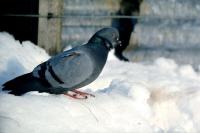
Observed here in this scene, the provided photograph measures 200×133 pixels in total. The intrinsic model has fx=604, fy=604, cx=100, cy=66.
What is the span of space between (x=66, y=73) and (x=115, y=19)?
231 centimetres

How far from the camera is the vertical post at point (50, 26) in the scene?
20.5ft

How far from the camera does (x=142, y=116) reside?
4.85m

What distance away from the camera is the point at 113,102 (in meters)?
4.70

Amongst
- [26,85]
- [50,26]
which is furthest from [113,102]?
[50,26]

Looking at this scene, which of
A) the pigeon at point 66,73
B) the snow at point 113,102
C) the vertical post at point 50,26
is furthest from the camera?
the vertical post at point 50,26

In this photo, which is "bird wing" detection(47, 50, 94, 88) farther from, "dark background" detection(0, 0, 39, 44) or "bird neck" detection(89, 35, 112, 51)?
"dark background" detection(0, 0, 39, 44)

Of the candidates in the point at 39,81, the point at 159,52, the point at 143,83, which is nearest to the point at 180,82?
the point at 143,83

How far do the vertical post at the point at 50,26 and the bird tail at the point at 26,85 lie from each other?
1.85 meters

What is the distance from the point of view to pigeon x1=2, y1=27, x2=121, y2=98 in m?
4.37

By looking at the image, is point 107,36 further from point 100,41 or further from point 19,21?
point 19,21

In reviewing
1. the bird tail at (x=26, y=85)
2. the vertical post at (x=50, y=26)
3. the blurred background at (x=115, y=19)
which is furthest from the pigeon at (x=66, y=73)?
the vertical post at (x=50, y=26)

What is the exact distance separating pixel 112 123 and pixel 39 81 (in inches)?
24.4

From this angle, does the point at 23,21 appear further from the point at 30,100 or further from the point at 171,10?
the point at 30,100

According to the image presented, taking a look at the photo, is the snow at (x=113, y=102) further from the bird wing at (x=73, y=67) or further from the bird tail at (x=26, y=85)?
the bird wing at (x=73, y=67)
